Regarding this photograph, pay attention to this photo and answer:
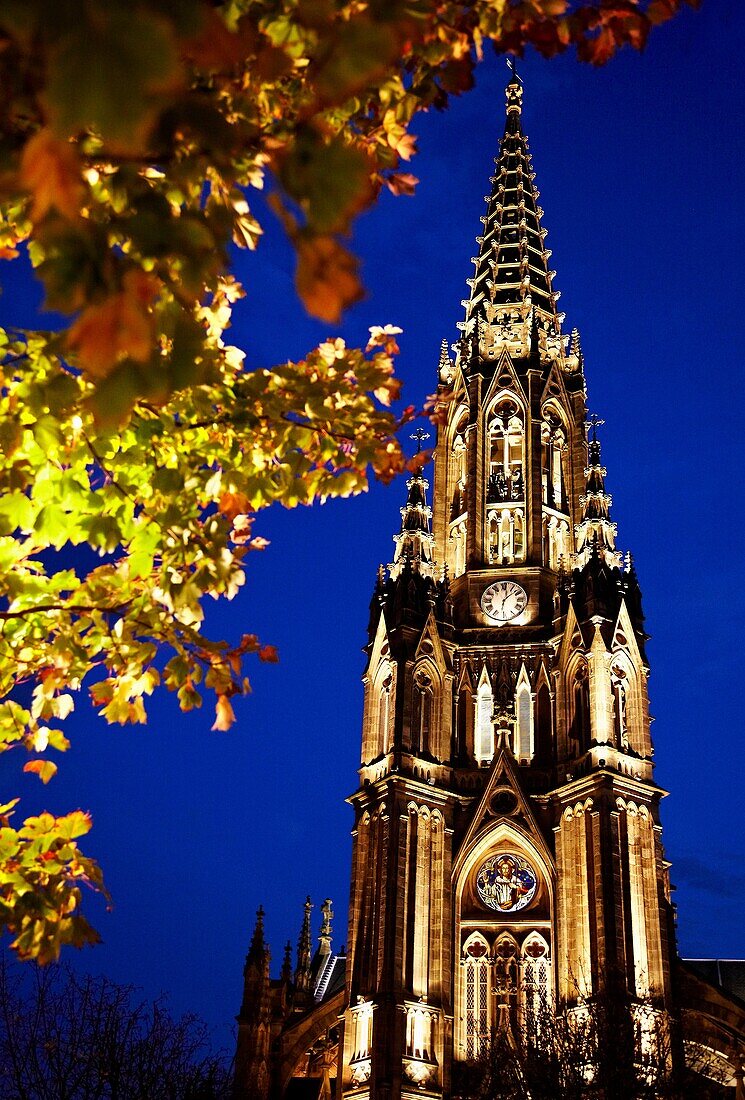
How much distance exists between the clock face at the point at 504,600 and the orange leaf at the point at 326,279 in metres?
40.4

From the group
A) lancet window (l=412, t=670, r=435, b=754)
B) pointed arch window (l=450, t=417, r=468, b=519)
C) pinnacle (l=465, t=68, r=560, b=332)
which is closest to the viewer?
lancet window (l=412, t=670, r=435, b=754)

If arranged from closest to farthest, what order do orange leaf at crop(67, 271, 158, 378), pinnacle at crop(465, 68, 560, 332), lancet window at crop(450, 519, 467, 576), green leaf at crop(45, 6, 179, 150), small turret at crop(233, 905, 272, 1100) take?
1. green leaf at crop(45, 6, 179, 150)
2. orange leaf at crop(67, 271, 158, 378)
3. small turret at crop(233, 905, 272, 1100)
4. lancet window at crop(450, 519, 467, 576)
5. pinnacle at crop(465, 68, 560, 332)

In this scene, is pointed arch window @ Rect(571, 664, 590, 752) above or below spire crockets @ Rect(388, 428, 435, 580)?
below

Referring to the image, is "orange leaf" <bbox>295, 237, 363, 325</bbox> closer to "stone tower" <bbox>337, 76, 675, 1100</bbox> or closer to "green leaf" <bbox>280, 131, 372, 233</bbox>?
"green leaf" <bbox>280, 131, 372, 233</bbox>

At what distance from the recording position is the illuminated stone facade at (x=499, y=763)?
34656 millimetres

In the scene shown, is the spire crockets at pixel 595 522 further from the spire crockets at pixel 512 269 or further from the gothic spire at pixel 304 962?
the gothic spire at pixel 304 962

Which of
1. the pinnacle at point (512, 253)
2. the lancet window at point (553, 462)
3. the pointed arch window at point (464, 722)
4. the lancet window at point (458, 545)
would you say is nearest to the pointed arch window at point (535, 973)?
the pointed arch window at point (464, 722)

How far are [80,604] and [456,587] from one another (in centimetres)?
3864

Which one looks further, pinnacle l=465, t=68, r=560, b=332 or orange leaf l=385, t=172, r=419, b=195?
pinnacle l=465, t=68, r=560, b=332

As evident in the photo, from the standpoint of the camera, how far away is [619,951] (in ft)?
110

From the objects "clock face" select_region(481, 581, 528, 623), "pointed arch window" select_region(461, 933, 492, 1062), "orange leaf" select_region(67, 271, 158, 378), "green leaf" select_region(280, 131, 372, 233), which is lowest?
"orange leaf" select_region(67, 271, 158, 378)

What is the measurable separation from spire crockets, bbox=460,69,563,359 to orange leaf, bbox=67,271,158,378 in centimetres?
4798

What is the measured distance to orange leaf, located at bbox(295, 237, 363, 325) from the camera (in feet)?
10.9

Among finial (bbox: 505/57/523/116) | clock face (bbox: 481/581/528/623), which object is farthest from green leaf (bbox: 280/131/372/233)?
finial (bbox: 505/57/523/116)
